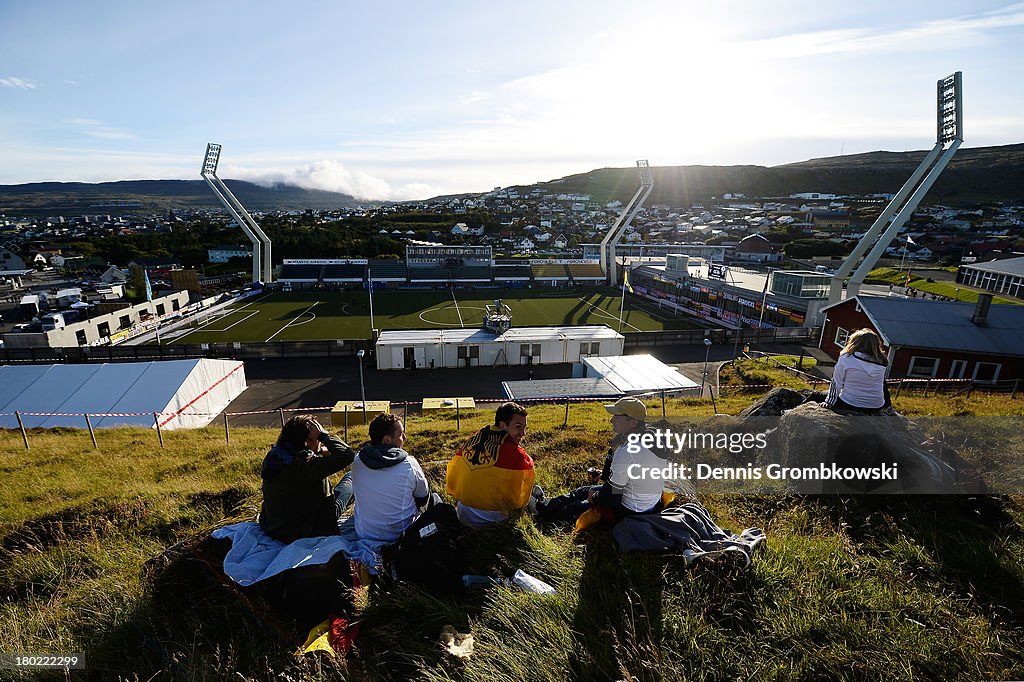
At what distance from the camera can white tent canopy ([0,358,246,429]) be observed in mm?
13344

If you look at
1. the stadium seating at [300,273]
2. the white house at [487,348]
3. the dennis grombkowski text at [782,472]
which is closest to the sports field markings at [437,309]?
the white house at [487,348]

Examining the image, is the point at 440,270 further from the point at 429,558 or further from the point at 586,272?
the point at 429,558

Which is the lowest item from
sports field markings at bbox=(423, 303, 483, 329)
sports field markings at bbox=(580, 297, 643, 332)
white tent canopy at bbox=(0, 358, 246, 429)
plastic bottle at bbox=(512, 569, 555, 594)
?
Answer: sports field markings at bbox=(580, 297, 643, 332)

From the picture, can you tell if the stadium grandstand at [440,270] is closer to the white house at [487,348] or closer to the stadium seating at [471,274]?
the stadium seating at [471,274]

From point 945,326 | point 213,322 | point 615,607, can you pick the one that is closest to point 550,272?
point 213,322

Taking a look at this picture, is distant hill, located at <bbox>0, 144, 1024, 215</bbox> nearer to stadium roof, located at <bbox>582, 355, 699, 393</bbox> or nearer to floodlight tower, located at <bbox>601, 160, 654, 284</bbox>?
floodlight tower, located at <bbox>601, 160, 654, 284</bbox>

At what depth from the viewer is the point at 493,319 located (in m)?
27.2

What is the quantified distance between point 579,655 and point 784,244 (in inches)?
3535

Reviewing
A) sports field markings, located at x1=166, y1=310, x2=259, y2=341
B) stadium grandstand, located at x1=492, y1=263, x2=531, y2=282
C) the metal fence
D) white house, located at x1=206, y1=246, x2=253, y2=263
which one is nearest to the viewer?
the metal fence

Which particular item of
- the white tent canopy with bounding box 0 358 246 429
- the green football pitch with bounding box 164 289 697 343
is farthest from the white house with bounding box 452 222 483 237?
the white tent canopy with bounding box 0 358 246 429

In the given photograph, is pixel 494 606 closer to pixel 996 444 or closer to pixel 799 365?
pixel 996 444

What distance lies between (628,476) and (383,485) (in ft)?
6.47

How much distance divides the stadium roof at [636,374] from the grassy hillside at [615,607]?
14.2 meters

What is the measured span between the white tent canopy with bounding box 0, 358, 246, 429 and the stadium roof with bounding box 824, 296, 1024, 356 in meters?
26.2
